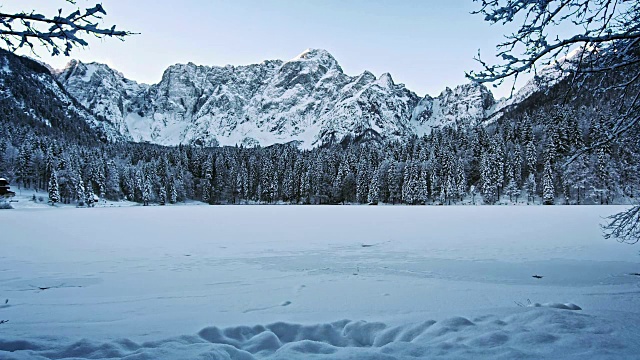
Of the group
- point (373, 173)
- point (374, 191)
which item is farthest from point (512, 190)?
point (373, 173)

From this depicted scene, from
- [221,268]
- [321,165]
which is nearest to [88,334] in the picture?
[221,268]

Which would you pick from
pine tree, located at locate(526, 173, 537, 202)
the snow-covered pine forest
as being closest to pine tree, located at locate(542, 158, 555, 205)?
Answer: the snow-covered pine forest

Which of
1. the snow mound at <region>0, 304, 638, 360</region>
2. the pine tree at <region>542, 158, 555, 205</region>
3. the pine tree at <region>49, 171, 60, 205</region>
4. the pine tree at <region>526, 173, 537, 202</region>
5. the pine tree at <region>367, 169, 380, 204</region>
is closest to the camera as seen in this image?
the snow mound at <region>0, 304, 638, 360</region>

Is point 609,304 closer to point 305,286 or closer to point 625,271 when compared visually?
point 625,271

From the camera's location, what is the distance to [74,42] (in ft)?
11.1

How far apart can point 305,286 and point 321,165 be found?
86265 millimetres

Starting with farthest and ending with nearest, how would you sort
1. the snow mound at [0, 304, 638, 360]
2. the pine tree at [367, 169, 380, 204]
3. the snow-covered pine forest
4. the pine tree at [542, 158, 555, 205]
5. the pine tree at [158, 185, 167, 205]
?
the pine tree at [158, 185, 167, 205] → the pine tree at [367, 169, 380, 204] → the snow-covered pine forest → the pine tree at [542, 158, 555, 205] → the snow mound at [0, 304, 638, 360]

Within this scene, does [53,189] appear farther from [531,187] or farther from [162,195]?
[531,187]

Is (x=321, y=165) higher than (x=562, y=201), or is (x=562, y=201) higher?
(x=321, y=165)

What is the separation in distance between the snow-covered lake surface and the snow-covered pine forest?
194ft

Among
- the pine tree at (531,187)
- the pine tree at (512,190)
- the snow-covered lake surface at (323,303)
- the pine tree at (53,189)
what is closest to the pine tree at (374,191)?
the pine tree at (512,190)

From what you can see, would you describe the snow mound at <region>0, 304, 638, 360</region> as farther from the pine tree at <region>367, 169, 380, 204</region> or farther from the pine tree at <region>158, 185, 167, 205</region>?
the pine tree at <region>158, 185, 167, 205</region>

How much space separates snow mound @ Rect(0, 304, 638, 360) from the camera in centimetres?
330

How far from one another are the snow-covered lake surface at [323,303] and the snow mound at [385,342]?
0.06ft
